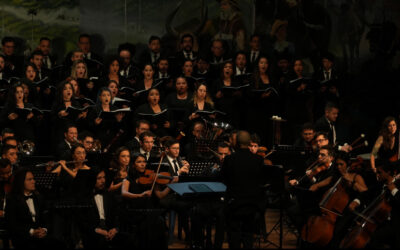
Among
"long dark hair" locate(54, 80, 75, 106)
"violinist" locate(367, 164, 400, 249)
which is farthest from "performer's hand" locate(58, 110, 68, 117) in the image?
"violinist" locate(367, 164, 400, 249)

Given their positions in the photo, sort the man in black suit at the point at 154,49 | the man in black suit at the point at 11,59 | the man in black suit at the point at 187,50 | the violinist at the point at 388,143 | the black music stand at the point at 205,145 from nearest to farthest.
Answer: the black music stand at the point at 205,145, the violinist at the point at 388,143, the man in black suit at the point at 11,59, the man in black suit at the point at 187,50, the man in black suit at the point at 154,49

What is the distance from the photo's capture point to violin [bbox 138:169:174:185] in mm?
6730

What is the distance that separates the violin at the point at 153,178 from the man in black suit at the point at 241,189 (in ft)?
2.99

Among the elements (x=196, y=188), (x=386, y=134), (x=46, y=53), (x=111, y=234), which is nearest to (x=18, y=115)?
(x=46, y=53)

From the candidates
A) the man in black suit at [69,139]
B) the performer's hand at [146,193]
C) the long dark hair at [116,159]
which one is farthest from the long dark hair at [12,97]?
the performer's hand at [146,193]

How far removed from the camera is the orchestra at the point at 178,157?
613 centimetres

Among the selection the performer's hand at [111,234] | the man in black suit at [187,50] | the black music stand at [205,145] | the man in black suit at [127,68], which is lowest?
the performer's hand at [111,234]

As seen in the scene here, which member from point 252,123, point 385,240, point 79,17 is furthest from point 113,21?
point 385,240

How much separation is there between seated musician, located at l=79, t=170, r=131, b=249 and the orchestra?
1cm

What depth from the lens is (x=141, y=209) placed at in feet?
21.4

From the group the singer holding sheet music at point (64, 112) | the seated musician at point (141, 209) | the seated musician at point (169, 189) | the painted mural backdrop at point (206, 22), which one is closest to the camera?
the seated musician at point (141, 209)

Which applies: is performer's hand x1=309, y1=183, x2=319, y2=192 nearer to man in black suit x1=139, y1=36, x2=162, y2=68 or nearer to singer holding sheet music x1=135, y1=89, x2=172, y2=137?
singer holding sheet music x1=135, y1=89, x2=172, y2=137

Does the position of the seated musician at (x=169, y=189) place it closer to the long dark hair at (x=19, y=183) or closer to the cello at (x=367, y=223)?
the long dark hair at (x=19, y=183)

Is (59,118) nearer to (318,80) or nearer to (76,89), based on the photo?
(76,89)
